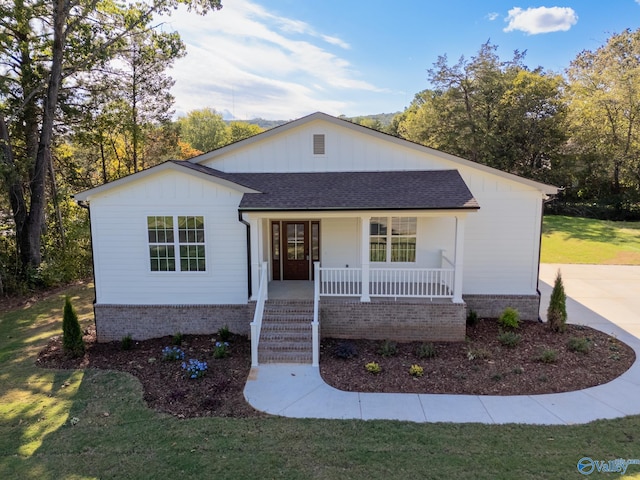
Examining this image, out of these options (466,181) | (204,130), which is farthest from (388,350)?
(204,130)

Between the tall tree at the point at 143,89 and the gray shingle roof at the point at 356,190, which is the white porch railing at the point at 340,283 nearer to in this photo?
the gray shingle roof at the point at 356,190

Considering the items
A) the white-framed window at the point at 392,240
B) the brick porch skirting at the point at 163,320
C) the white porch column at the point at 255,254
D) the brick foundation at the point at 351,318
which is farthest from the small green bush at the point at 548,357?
the brick porch skirting at the point at 163,320

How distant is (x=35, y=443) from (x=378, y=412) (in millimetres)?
5569

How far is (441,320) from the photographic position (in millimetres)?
9875

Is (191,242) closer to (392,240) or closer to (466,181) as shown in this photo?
(392,240)

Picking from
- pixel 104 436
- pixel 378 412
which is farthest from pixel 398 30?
pixel 104 436

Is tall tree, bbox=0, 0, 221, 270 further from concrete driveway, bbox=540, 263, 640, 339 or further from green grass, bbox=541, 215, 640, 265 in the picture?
green grass, bbox=541, 215, 640, 265

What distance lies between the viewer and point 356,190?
10500mm

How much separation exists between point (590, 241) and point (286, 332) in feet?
75.0

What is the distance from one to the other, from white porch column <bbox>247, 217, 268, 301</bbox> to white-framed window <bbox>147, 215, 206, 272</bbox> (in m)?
1.36

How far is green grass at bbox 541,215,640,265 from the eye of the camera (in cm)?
2023

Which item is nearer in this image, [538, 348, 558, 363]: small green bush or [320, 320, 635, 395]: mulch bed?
[320, 320, 635, 395]: mulch bed

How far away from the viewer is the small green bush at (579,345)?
9.00 meters

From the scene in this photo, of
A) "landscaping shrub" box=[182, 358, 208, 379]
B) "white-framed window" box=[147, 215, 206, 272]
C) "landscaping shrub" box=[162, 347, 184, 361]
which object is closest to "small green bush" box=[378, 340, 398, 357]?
"landscaping shrub" box=[182, 358, 208, 379]
